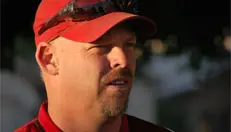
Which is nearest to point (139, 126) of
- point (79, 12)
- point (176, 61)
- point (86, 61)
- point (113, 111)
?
point (113, 111)

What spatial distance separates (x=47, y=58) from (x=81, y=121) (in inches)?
11.5

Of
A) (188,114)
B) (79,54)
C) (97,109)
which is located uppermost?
(79,54)

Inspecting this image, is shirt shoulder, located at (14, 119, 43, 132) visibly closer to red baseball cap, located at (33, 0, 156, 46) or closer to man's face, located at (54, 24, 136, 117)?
man's face, located at (54, 24, 136, 117)

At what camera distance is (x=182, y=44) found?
4.92 metres

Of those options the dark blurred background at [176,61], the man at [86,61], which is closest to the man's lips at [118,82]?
the man at [86,61]

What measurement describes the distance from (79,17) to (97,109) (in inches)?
14.5

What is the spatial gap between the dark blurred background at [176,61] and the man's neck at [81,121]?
8.20ft

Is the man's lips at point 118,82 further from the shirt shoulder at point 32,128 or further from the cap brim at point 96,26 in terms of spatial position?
the shirt shoulder at point 32,128

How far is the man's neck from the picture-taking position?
6.12ft

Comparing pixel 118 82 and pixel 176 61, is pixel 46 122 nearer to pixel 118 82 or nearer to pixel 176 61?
pixel 118 82

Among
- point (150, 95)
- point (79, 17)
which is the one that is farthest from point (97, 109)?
point (150, 95)

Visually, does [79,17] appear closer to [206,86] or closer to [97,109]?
[97,109]

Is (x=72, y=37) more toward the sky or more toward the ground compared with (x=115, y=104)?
more toward the sky

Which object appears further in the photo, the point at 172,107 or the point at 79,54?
the point at 172,107
